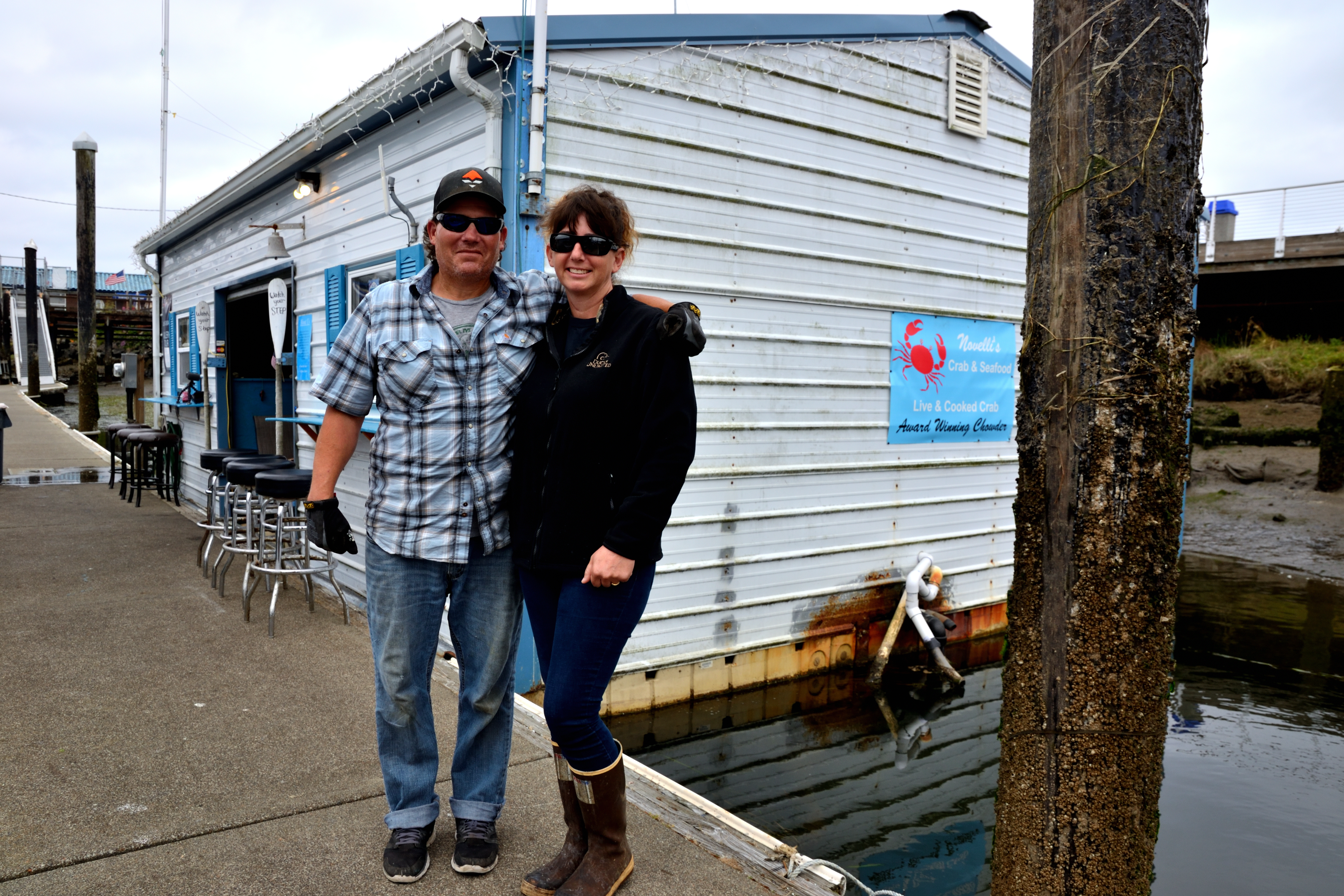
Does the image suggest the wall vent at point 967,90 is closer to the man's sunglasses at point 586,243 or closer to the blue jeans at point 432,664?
the man's sunglasses at point 586,243

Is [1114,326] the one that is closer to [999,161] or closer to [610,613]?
[610,613]

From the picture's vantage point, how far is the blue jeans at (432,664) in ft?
8.84

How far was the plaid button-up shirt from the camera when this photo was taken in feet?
8.77

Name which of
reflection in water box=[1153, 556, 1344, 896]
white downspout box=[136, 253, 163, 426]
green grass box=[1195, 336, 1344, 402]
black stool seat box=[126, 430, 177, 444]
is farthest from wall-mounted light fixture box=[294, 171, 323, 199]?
green grass box=[1195, 336, 1344, 402]

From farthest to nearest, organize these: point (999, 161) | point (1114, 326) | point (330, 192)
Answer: point (999, 161), point (330, 192), point (1114, 326)

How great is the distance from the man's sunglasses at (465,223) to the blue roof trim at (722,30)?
95.9 inches

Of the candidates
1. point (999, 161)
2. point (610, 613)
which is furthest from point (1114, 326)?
point (999, 161)

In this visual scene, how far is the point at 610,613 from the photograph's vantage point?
95.0 inches

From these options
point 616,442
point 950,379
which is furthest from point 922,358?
point 616,442

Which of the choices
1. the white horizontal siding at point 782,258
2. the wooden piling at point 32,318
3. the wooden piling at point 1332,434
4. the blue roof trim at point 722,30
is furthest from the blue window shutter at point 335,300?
the wooden piling at point 32,318

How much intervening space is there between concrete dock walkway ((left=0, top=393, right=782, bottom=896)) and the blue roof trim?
3.39m

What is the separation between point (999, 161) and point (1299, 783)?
4.78 meters

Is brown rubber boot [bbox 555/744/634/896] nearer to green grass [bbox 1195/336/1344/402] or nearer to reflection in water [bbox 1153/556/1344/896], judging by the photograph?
reflection in water [bbox 1153/556/1344/896]

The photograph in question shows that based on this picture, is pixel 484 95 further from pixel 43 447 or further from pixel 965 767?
pixel 43 447
